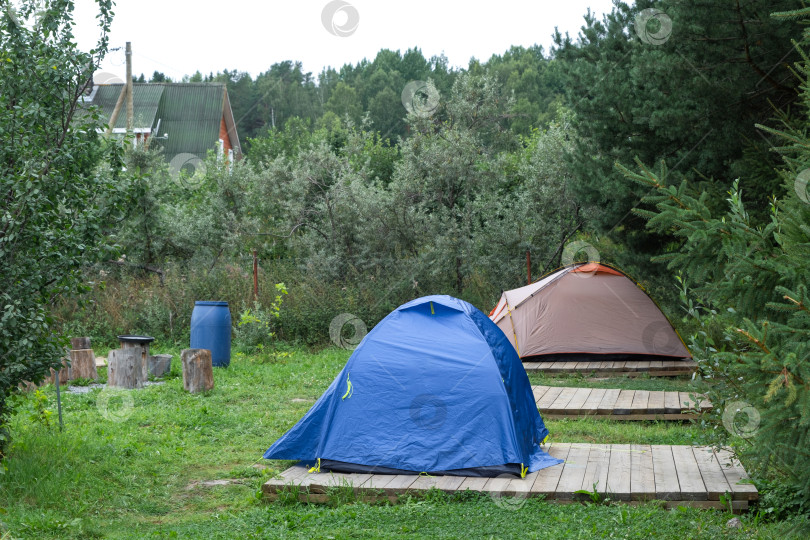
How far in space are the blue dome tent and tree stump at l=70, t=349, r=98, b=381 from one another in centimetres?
537

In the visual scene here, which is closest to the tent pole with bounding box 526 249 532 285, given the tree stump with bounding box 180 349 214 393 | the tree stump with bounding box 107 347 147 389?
the tree stump with bounding box 180 349 214 393

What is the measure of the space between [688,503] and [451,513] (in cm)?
157

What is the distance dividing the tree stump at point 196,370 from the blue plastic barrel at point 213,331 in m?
1.88

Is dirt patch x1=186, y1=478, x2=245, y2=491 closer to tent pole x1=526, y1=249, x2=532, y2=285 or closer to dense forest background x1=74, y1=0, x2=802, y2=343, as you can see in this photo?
dense forest background x1=74, y1=0, x2=802, y2=343

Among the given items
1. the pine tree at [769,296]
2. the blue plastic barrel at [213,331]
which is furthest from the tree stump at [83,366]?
the pine tree at [769,296]

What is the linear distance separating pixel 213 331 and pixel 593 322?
5700 millimetres

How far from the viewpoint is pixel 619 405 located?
7566mm

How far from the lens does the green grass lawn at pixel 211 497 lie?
14.2ft

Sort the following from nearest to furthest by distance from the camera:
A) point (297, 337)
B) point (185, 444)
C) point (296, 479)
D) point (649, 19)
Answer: point (296, 479)
point (185, 444)
point (649, 19)
point (297, 337)

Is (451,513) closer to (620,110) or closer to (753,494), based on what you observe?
(753,494)

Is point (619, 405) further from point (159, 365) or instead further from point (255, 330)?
point (255, 330)

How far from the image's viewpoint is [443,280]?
13.7 metres

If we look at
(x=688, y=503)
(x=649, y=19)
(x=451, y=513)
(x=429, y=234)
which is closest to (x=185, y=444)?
(x=451, y=513)

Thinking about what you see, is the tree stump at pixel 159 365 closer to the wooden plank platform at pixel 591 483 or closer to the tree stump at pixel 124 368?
the tree stump at pixel 124 368
